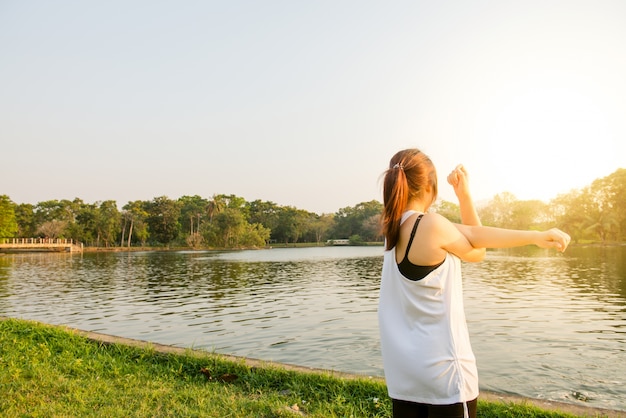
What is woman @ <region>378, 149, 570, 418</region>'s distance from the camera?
1649mm

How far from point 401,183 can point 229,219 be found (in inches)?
Answer: 2567

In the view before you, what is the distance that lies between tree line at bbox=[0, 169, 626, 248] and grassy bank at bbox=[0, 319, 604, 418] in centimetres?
6061

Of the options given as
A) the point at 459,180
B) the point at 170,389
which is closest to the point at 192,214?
the point at 170,389

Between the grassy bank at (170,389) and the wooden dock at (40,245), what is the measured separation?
5927 cm

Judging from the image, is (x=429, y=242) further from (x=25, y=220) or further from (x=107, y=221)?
(x=25, y=220)

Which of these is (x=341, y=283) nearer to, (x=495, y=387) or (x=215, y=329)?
(x=215, y=329)

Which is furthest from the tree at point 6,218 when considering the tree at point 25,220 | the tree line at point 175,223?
the tree at point 25,220

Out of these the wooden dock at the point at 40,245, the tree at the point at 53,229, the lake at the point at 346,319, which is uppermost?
the tree at the point at 53,229

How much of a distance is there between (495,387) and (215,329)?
19.8 feet

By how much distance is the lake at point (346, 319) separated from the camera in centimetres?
679

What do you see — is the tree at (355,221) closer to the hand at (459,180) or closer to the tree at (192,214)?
the tree at (192,214)

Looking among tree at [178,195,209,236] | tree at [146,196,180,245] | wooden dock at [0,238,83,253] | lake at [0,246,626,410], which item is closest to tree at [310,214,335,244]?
tree at [178,195,209,236]

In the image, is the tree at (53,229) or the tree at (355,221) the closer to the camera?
the tree at (53,229)

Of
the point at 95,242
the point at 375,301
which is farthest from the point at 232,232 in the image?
the point at 375,301
